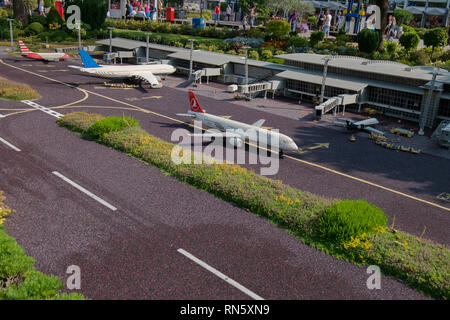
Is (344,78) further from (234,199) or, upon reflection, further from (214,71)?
(234,199)

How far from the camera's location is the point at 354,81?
59.5 meters

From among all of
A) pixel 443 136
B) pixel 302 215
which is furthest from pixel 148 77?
pixel 302 215

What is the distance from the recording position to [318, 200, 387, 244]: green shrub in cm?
2394

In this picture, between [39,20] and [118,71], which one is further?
[39,20]

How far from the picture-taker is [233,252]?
2312 centimetres

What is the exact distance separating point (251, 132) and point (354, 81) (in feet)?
91.2

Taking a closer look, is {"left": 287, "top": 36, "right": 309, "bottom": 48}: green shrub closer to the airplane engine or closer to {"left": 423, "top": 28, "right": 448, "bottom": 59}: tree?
{"left": 423, "top": 28, "right": 448, "bottom": 59}: tree

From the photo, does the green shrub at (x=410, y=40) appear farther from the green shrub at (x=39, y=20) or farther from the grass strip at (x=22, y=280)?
the green shrub at (x=39, y=20)

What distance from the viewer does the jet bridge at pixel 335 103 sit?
5278 cm

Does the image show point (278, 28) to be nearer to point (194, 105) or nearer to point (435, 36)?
point (435, 36)

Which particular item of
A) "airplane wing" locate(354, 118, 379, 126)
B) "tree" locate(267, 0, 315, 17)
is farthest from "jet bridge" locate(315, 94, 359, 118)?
"tree" locate(267, 0, 315, 17)

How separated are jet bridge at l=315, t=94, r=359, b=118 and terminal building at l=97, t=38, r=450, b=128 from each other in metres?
0.14

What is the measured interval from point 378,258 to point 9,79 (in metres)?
67.6
